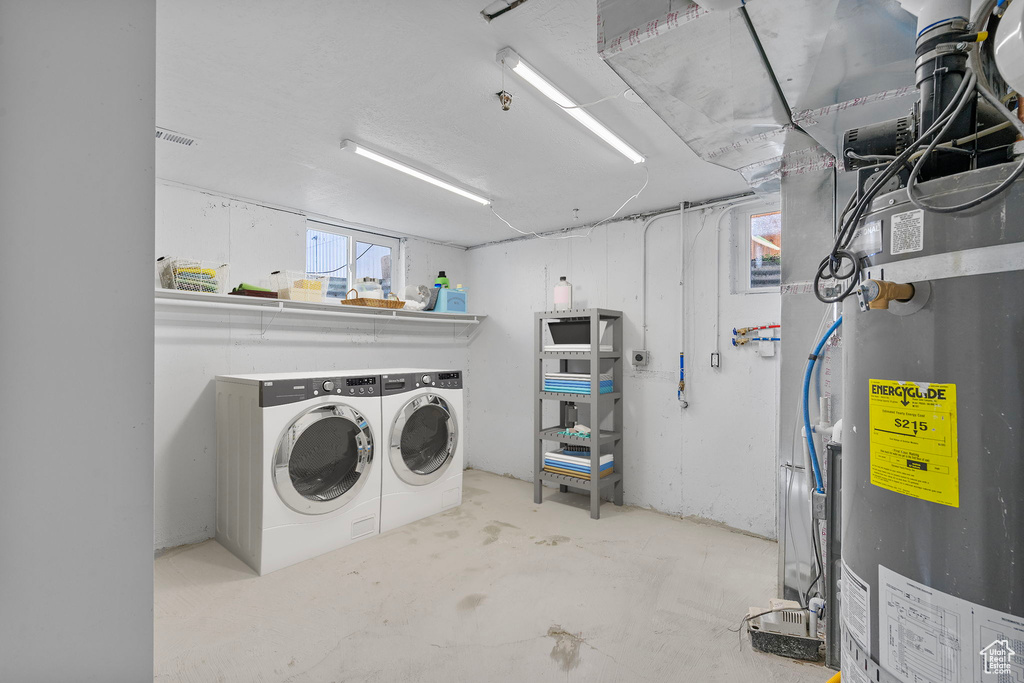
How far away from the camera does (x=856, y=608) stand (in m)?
0.89

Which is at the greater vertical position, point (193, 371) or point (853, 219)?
point (853, 219)

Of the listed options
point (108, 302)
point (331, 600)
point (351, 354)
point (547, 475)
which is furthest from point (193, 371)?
point (108, 302)

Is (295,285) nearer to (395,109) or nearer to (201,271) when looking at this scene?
(201,271)

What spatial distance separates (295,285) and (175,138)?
3.44 feet

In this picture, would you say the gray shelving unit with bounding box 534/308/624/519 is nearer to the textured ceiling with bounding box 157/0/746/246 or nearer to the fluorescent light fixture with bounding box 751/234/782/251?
the textured ceiling with bounding box 157/0/746/246

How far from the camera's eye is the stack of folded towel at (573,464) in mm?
3299

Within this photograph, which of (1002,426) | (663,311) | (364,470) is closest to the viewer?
(1002,426)

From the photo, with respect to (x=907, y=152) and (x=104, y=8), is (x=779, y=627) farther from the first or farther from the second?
(x=104, y=8)

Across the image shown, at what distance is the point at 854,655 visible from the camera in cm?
89

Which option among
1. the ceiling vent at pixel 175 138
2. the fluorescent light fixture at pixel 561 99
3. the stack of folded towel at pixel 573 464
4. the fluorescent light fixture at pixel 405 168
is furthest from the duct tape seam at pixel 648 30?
the stack of folded towel at pixel 573 464

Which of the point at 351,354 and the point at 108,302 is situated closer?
the point at 108,302

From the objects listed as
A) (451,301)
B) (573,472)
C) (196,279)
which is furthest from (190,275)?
(573,472)

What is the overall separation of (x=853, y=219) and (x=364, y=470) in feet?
8.75

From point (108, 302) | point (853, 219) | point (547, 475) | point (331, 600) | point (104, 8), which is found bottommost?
point (331, 600)
